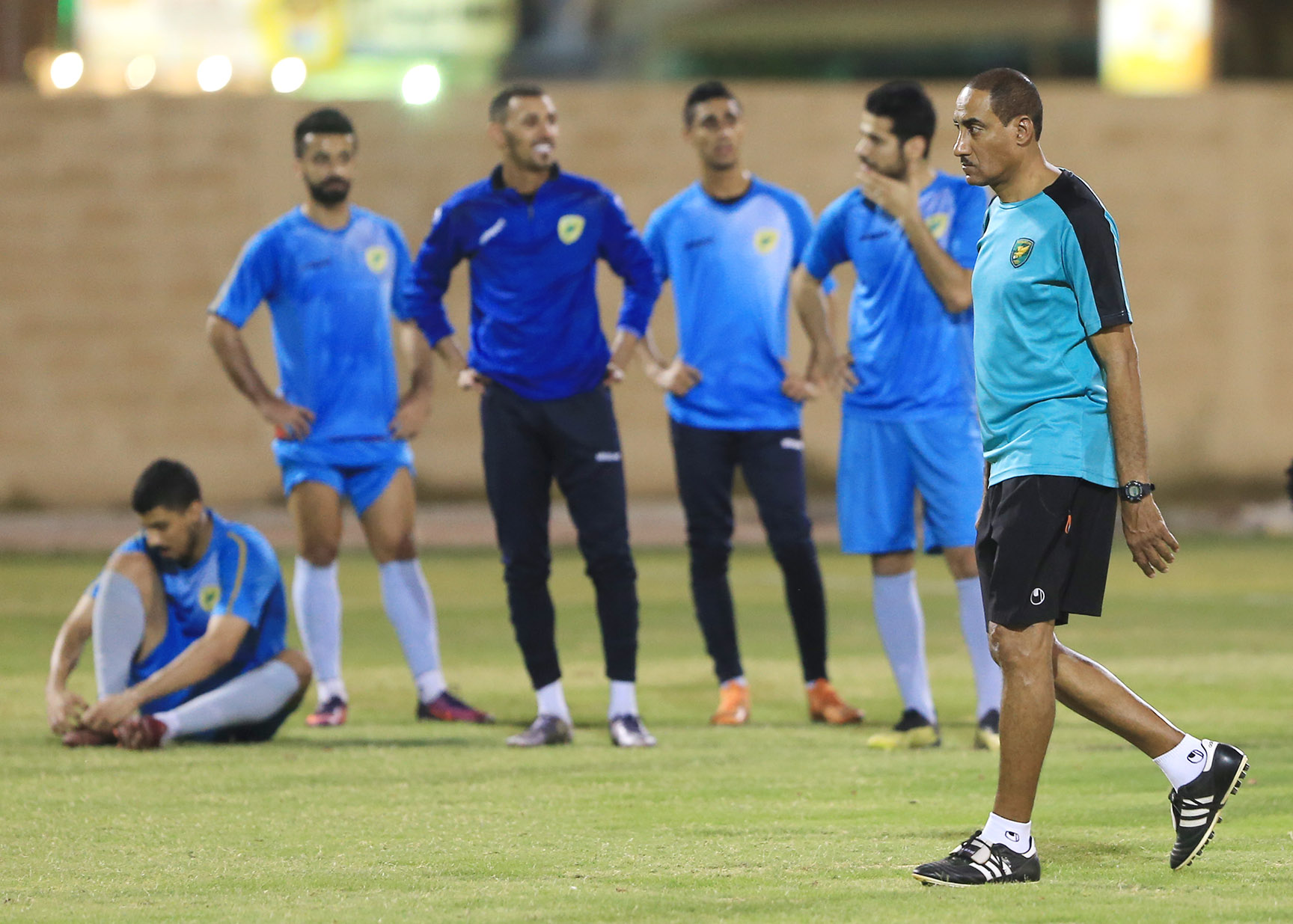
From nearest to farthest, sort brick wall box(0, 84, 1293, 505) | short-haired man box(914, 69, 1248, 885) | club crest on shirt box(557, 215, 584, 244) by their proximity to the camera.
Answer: short-haired man box(914, 69, 1248, 885), club crest on shirt box(557, 215, 584, 244), brick wall box(0, 84, 1293, 505)

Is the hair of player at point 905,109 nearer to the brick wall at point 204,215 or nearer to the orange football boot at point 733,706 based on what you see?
the orange football boot at point 733,706

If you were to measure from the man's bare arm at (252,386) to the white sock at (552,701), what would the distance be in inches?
61.8

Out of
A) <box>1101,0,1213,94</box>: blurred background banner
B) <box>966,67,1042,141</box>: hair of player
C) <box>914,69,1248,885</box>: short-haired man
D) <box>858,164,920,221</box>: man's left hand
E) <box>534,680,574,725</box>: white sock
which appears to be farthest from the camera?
<box>1101,0,1213,94</box>: blurred background banner

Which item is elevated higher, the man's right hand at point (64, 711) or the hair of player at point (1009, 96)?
the hair of player at point (1009, 96)

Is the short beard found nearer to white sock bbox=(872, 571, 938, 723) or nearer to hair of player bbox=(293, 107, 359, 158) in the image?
hair of player bbox=(293, 107, 359, 158)

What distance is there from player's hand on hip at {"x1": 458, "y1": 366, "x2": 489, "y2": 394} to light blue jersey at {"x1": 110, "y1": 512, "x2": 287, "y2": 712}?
39.5 inches

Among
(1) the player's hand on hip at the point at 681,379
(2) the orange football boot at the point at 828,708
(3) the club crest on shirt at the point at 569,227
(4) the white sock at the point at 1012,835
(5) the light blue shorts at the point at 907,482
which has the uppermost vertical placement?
(3) the club crest on shirt at the point at 569,227

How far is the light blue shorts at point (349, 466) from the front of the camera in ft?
28.1

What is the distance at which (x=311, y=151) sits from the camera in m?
8.54

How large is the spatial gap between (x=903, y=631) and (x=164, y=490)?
2908 mm

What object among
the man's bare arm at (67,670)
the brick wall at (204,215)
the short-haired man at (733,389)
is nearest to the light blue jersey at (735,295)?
the short-haired man at (733,389)

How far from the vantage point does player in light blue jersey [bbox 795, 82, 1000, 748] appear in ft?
24.9

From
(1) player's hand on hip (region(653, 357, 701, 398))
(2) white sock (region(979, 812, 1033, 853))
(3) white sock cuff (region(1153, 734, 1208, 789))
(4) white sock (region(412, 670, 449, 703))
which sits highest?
(1) player's hand on hip (region(653, 357, 701, 398))

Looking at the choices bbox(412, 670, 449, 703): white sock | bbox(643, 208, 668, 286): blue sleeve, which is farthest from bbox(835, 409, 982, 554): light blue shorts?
bbox(412, 670, 449, 703): white sock
